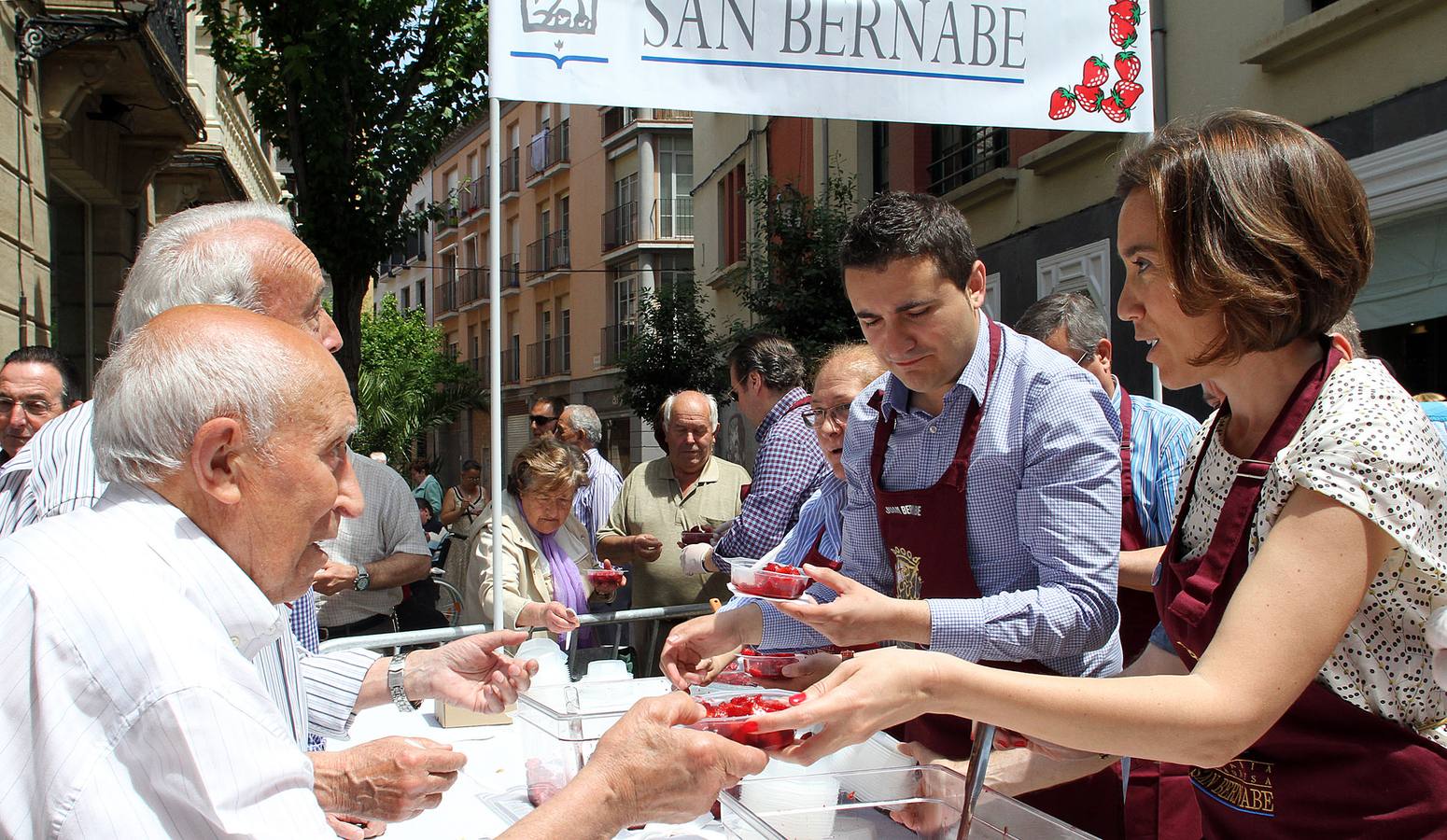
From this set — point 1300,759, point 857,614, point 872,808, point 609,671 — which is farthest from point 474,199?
point 1300,759

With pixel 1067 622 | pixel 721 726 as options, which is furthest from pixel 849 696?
pixel 1067 622

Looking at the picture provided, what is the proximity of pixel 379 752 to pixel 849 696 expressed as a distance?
90 centimetres

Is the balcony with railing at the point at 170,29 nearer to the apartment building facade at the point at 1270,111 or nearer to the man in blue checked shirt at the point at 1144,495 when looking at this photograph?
the apartment building facade at the point at 1270,111

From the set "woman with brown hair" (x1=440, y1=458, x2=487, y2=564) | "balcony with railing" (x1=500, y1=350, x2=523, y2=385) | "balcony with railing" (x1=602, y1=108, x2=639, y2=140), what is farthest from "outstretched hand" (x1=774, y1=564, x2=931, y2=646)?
"balcony with railing" (x1=500, y1=350, x2=523, y2=385)

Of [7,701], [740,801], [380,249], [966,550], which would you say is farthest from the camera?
[380,249]

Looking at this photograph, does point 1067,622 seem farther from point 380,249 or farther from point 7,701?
point 380,249

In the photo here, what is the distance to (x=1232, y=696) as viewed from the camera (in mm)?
1312

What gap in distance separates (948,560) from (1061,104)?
7.75 feet

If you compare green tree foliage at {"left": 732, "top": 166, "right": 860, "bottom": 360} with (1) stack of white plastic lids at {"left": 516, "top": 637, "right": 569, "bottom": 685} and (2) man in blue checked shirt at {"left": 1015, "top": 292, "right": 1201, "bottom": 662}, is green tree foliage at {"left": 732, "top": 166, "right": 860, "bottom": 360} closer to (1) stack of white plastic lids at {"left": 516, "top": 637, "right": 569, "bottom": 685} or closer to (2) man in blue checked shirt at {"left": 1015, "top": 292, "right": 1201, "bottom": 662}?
(2) man in blue checked shirt at {"left": 1015, "top": 292, "right": 1201, "bottom": 662}

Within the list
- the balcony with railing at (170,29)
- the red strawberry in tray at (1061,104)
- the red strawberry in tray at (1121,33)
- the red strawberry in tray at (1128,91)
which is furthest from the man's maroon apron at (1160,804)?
the balcony with railing at (170,29)

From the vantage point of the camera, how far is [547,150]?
117ft

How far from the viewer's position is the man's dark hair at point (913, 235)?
7.70ft

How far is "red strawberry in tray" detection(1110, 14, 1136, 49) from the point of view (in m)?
3.95

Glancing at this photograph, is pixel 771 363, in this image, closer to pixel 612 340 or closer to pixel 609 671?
pixel 609 671
